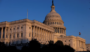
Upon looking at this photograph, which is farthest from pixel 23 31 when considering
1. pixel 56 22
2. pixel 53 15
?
pixel 53 15

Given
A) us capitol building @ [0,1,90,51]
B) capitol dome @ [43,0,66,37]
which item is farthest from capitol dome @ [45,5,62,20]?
us capitol building @ [0,1,90,51]

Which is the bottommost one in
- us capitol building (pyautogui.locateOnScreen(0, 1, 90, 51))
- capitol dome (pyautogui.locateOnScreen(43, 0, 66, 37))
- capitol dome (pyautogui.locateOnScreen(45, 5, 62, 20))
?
us capitol building (pyautogui.locateOnScreen(0, 1, 90, 51))

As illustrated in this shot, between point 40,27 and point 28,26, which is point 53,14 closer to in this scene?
point 40,27

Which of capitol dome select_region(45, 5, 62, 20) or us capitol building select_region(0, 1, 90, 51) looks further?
capitol dome select_region(45, 5, 62, 20)

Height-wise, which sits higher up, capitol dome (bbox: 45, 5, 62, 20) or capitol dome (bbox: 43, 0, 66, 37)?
capitol dome (bbox: 45, 5, 62, 20)

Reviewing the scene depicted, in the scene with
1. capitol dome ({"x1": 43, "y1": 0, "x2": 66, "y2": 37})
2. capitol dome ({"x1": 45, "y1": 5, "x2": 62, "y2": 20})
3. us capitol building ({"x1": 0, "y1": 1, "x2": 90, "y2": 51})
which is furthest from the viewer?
capitol dome ({"x1": 45, "y1": 5, "x2": 62, "y2": 20})

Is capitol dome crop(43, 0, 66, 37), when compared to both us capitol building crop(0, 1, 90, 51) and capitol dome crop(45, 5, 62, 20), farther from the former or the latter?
us capitol building crop(0, 1, 90, 51)

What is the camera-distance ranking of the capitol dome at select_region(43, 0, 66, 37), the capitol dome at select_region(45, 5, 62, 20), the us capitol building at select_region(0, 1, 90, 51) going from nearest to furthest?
1. the us capitol building at select_region(0, 1, 90, 51)
2. the capitol dome at select_region(43, 0, 66, 37)
3. the capitol dome at select_region(45, 5, 62, 20)

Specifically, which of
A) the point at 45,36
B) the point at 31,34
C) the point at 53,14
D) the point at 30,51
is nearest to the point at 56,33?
the point at 53,14

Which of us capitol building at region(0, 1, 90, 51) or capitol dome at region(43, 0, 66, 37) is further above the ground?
capitol dome at region(43, 0, 66, 37)

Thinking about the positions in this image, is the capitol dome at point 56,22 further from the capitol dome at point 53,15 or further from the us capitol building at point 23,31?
the us capitol building at point 23,31

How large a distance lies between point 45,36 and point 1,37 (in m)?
27.5

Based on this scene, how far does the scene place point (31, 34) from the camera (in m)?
103

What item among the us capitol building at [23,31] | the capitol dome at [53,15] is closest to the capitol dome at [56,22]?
the capitol dome at [53,15]
